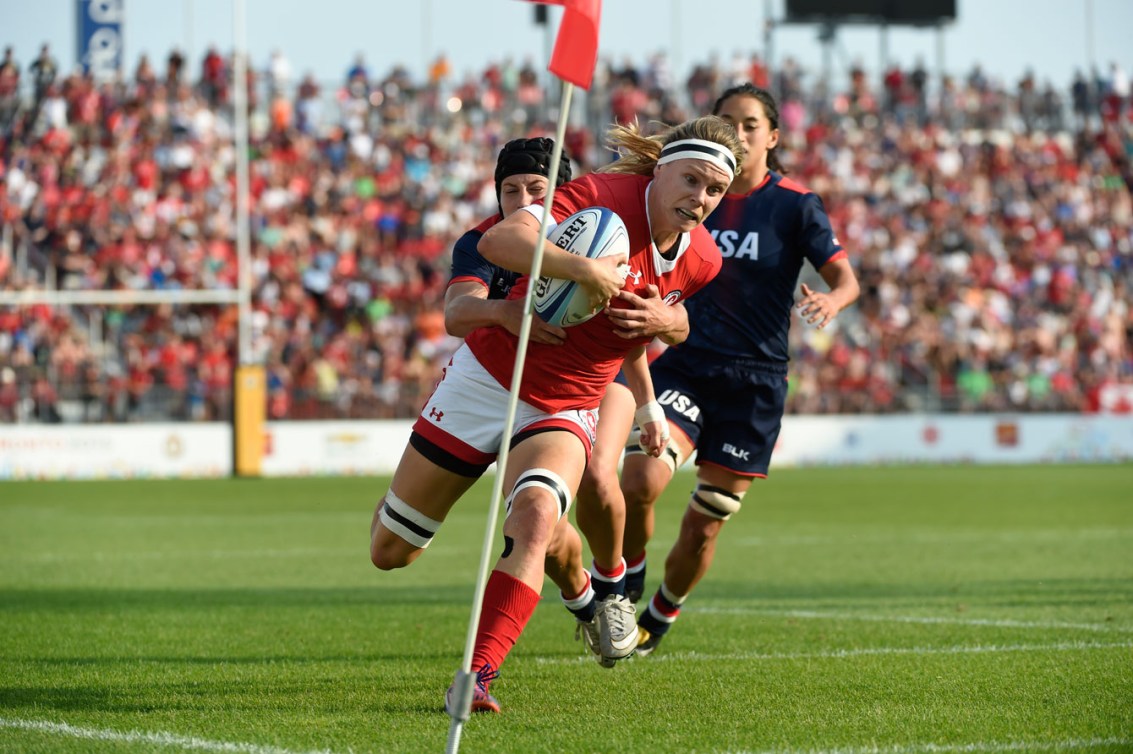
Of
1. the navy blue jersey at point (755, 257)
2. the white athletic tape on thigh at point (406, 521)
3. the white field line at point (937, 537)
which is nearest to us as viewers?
the white athletic tape on thigh at point (406, 521)

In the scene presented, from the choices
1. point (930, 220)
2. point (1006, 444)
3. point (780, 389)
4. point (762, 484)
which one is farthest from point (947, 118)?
point (780, 389)

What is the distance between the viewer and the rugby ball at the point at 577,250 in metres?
5.49

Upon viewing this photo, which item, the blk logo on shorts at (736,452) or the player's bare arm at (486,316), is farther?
the blk logo on shorts at (736,452)

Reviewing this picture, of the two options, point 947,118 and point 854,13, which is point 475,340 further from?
point 854,13

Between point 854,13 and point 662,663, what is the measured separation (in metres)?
35.7

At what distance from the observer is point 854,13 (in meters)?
40.2

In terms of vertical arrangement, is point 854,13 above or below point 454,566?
above

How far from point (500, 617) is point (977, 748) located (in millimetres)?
1643

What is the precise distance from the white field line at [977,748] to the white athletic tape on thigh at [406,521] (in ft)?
5.96

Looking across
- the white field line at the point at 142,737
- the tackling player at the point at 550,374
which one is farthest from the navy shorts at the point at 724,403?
the white field line at the point at 142,737

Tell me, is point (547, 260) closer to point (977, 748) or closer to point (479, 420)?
point (479, 420)

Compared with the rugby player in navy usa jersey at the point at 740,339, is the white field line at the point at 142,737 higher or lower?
lower

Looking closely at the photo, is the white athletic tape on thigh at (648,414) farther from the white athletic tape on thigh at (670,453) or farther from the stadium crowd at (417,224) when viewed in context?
the stadium crowd at (417,224)

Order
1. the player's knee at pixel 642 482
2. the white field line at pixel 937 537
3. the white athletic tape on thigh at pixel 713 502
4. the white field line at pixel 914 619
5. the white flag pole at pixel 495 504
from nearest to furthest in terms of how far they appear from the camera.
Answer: the white flag pole at pixel 495 504
the player's knee at pixel 642 482
the white athletic tape on thigh at pixel 713 502
the white field line at pixel 914 619
the white field line at pixel 937 537
